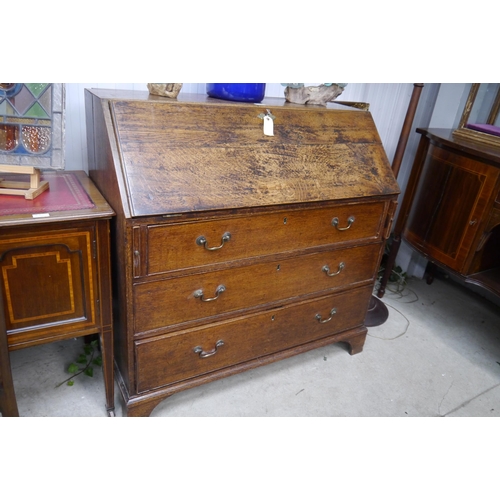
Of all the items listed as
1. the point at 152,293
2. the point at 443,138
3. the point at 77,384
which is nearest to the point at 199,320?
the point at 152,293

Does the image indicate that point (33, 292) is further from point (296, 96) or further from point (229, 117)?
point (296, 96)

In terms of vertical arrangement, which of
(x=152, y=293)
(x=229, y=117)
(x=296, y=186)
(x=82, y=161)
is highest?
(x=229, y=117)

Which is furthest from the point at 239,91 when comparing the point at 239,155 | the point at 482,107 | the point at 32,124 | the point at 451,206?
the point at 482,107

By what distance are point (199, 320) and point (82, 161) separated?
0.93 m

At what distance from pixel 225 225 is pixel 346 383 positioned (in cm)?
108

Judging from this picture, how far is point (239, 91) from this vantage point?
1.59 metres

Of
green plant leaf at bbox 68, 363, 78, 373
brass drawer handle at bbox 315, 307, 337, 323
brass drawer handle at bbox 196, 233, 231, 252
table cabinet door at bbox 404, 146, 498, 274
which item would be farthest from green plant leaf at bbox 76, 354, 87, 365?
table cabinet door at bbox 404, 146, 498, 274

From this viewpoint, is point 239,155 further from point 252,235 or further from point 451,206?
point 451,206

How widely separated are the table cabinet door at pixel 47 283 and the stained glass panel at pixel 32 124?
0.91 ft

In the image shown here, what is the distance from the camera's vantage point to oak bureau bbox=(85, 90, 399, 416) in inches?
50.6

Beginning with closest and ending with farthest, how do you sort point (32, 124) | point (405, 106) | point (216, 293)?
point (32, 124)
point (216, 293)
point (405, 106)

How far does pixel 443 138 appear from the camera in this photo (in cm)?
215

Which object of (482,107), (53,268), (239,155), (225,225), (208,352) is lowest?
(208,352)

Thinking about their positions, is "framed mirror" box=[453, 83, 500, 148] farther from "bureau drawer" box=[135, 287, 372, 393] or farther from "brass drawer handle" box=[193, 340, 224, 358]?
"brass drawer handle" box=[193, 340, 224, 358]
